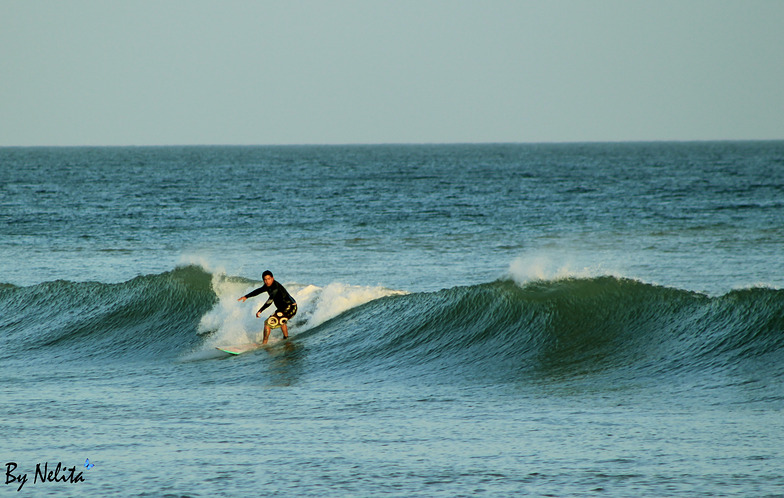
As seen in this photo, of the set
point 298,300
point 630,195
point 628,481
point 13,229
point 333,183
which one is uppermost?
point 333,183

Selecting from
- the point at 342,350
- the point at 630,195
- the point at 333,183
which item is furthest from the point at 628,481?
the point at 333,183

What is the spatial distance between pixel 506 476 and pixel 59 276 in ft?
64.5

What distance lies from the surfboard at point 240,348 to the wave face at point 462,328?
2.57ft

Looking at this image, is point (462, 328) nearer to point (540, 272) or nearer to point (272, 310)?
point (540, 272)

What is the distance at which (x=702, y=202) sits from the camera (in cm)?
4866

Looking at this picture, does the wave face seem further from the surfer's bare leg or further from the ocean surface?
the surfer's bare leg

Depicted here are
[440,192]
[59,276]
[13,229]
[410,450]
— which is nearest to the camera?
[410,450]

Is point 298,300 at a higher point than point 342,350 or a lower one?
higher

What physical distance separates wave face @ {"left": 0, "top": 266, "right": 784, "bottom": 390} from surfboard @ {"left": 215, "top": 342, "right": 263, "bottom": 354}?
→ 0.78m

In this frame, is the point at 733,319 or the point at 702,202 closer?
the point at 733,319

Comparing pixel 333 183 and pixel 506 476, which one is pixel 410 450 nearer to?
pixel 506 476
